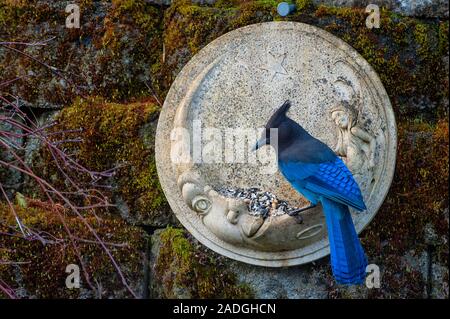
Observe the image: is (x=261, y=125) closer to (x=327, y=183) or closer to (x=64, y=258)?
(x=327, y=183)

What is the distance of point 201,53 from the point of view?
4.80 metres

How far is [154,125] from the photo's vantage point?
4.86m

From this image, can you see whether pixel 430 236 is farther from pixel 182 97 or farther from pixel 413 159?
pixel 182 97

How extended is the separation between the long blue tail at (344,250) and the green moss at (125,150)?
0.98 metres

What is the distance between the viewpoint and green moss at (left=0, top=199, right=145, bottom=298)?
478 cm

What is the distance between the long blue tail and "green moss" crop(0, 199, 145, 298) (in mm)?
1064

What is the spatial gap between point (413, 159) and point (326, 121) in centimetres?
47
